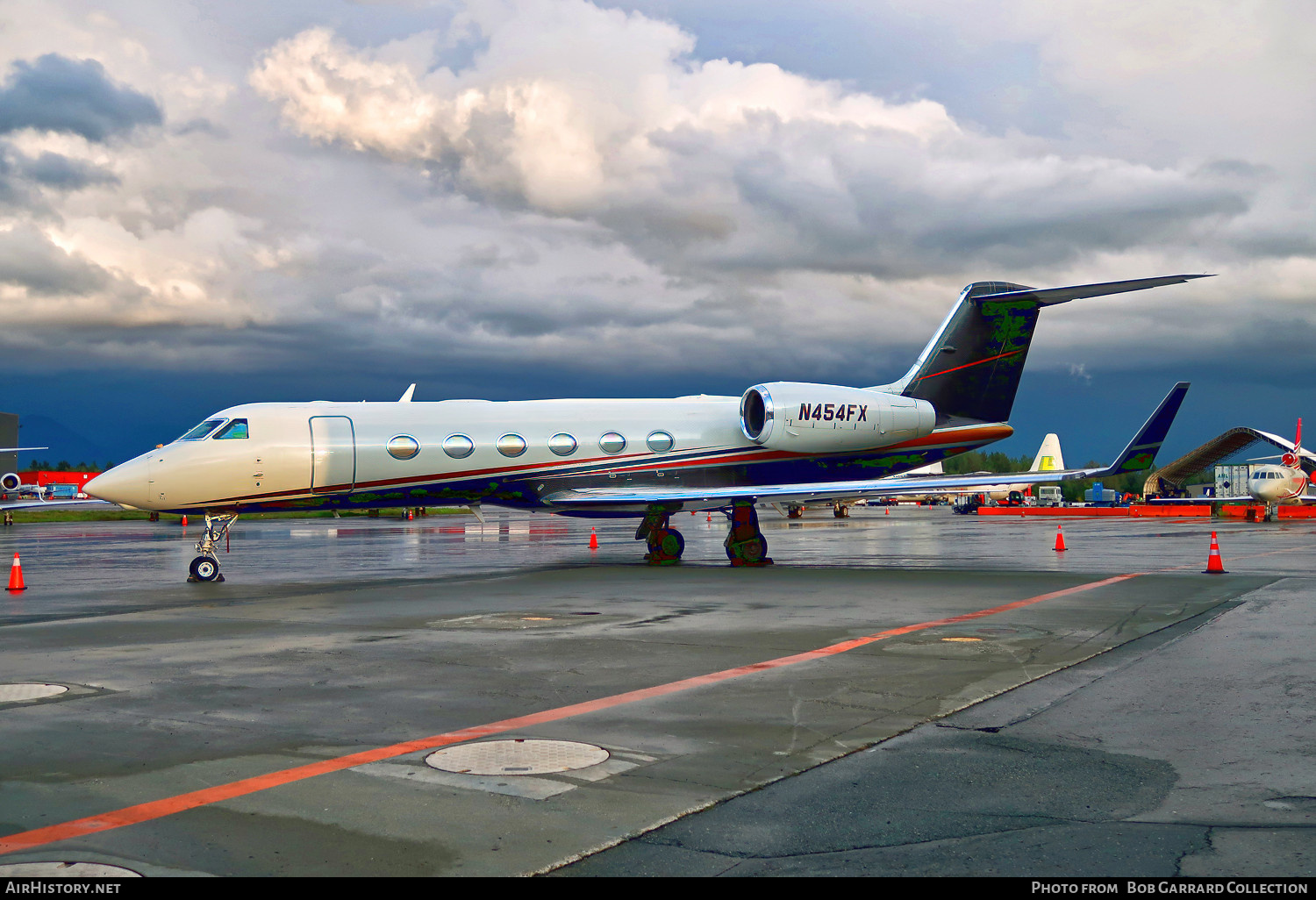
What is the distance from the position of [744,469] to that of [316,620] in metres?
11.5

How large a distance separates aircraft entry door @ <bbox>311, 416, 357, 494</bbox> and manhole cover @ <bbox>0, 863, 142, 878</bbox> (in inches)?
588

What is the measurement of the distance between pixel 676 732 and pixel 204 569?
13591mm

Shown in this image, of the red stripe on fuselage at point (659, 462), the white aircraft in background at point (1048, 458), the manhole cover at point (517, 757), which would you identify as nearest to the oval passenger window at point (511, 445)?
the red stripe on fuselage at point (659, 462)

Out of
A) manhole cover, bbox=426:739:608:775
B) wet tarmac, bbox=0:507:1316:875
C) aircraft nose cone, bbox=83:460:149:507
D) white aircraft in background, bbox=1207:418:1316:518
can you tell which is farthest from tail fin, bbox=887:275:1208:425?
white aircraft in background, bbox=1207:418:1316:518

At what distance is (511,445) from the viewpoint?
20.0 m

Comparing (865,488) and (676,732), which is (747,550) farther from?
(676,732)

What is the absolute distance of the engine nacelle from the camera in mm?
21062

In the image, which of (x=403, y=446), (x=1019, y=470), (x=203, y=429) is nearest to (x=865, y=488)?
(x=403, y=446)

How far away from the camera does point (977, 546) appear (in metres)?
28.0

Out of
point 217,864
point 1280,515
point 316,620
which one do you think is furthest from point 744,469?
point 1280,515

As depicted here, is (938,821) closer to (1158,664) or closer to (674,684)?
(674,684)

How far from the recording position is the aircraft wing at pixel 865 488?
17.9 m

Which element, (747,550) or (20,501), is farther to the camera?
(20,501)

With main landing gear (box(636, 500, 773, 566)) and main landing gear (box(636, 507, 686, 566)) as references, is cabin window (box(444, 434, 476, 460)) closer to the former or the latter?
main landing gear (box(636, 500, 773, 566))
